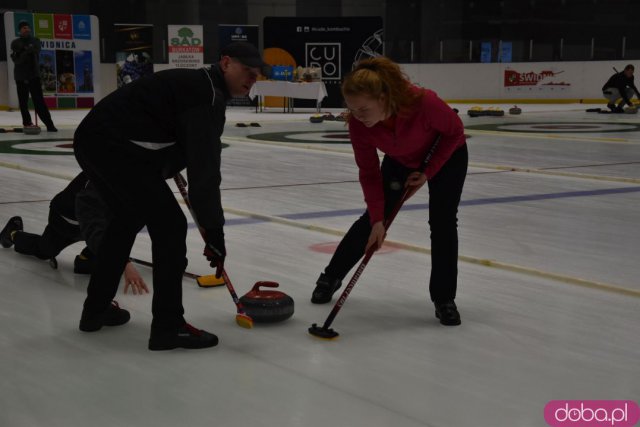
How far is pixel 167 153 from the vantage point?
134 inches

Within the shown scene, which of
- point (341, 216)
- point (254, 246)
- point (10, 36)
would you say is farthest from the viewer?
point (10, 36)

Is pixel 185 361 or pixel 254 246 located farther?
pixel 254 246

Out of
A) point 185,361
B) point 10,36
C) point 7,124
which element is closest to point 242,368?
point 185,361

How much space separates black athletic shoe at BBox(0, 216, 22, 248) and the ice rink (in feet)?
0.26

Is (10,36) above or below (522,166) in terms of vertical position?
above

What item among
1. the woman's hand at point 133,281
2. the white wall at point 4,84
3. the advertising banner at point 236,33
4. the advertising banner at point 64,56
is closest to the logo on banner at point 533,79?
the advertising banner at point 236,33

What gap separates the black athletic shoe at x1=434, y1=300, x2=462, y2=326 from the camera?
3691mm

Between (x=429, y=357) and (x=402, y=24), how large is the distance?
78.6 feet

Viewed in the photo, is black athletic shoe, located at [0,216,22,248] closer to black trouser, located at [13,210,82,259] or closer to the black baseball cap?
black trouser, located at [13,210,82,259]

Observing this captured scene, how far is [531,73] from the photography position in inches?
995

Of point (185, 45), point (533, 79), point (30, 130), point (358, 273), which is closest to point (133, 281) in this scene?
point (358, 273)

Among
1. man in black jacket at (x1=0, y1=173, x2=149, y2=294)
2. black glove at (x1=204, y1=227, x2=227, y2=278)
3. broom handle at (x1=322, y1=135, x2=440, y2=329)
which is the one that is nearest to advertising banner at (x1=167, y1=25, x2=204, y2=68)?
man in black jacket at (x1=0, y1=173, x2=149, y2=294)

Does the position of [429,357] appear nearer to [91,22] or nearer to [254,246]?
[254,246]

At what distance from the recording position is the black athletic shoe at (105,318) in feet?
11.8
